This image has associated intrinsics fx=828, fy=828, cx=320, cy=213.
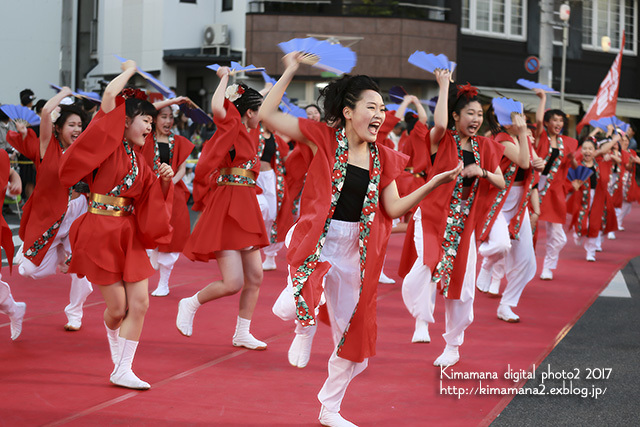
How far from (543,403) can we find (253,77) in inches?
835

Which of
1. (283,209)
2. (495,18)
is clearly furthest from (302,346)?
(495,18)

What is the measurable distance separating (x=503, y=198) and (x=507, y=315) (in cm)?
106

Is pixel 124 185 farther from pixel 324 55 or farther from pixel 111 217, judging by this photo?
pixel 324 55

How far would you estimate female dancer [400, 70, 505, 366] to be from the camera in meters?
5.74

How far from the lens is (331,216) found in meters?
4.27

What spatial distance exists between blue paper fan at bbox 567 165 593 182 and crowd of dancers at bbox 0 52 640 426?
2841 millimetres

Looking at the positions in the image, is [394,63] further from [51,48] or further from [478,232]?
[478,232]

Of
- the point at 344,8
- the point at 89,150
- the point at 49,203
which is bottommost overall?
the point at 49,203

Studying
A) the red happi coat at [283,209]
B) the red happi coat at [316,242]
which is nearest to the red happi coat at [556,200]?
the red happi coat at [283,209]

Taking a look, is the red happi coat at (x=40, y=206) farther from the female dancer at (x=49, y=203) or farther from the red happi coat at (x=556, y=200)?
the red happi coat at (x=556, y=200)

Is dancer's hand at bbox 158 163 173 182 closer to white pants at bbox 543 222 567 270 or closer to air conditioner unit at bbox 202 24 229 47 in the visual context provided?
white pants at bbox 543 222 567 270

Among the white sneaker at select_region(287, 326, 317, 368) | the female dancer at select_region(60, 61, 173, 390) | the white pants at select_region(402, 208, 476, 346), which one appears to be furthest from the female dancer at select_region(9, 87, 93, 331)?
the white pants at select_region(402, 208, 476, 346)

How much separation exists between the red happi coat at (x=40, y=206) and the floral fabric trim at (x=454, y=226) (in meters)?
2.90

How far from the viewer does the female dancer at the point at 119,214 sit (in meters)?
4.82
